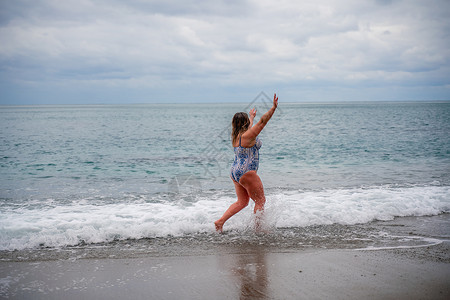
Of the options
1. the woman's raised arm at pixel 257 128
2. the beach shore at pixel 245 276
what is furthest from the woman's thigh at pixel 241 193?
the beach shore at pixel 245 276

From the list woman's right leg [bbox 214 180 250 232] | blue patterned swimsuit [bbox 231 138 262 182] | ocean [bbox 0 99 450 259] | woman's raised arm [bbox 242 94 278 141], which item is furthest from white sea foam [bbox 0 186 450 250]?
woman's raised arm [bbox 242 94 278 141]

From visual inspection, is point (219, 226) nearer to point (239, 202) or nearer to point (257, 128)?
point (239, 202)

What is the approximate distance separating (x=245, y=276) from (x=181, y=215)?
3.03 metres

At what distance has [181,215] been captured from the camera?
22.7 ft

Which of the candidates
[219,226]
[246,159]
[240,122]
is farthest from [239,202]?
[240,122]

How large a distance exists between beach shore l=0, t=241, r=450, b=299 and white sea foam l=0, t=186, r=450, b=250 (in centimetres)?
106

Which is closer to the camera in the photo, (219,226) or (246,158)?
(246,158)

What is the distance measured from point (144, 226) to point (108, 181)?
618 centimetres

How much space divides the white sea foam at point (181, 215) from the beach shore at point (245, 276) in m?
1.06

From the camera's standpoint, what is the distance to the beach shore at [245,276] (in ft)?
12.2

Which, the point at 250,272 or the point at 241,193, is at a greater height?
the point at 241,193

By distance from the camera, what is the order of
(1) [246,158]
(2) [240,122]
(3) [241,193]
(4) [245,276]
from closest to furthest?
(4) [245,276] < (2) [240,122] < (1) [246,158] < (3) [241,193]

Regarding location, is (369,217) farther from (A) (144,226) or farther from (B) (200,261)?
(A) (144,226)

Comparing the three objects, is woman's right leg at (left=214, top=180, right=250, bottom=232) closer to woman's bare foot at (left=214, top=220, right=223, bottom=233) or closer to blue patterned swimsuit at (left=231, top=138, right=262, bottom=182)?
woman's bare foot at (left=214, top=220, right=223, bottom=233)
